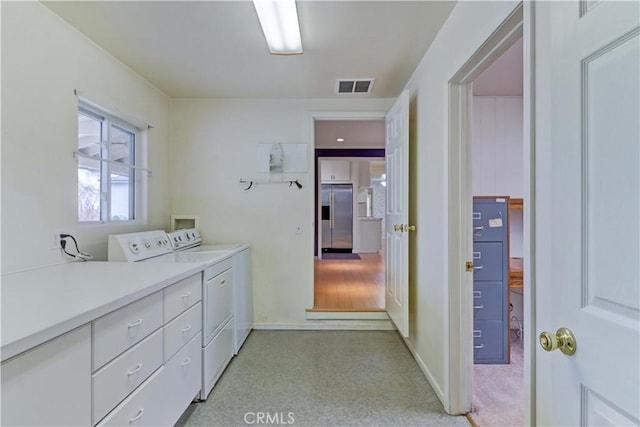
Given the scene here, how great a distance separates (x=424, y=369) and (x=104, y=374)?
79.9 inches

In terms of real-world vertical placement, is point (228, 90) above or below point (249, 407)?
above

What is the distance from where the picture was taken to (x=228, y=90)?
2984mm

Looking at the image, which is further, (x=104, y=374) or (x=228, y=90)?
(x=228, y=90)

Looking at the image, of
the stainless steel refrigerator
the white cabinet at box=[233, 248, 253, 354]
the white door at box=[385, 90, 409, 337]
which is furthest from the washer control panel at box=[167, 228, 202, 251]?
the stainless steel refrigerator

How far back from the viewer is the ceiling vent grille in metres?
2.77

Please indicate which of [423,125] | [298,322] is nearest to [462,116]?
[423,125]

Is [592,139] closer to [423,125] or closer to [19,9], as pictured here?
[423,125]

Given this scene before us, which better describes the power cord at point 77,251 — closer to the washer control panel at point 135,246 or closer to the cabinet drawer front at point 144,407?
the washer control panel at point 135,246

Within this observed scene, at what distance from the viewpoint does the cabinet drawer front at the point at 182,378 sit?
5.11 feet

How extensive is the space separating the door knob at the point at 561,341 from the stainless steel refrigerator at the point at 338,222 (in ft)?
24.3

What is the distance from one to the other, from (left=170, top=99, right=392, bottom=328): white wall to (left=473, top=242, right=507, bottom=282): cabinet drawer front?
5.10 feet

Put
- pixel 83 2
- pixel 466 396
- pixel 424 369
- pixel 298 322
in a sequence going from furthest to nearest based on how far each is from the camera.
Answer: pixel 298 322, pixel 424 369, pixel 466 396, pixel 83 2

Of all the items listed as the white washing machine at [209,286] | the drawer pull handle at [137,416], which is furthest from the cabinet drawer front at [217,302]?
the drawer pull handle at [137,416]

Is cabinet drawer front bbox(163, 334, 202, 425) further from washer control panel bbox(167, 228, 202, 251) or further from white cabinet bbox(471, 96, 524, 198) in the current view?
white cabinet bbox(471, 96, 524, 198)
